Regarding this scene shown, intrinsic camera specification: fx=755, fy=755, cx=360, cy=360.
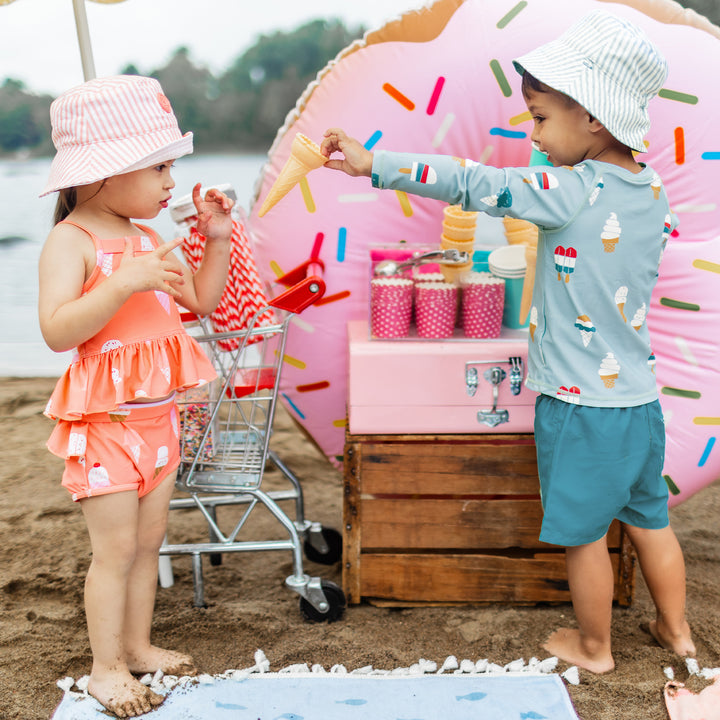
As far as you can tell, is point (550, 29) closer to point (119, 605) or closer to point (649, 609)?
point (649, 609)

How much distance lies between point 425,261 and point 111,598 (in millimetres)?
1164

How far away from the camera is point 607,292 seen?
1.58 metres

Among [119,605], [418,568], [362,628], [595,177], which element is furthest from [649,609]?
[119,605]

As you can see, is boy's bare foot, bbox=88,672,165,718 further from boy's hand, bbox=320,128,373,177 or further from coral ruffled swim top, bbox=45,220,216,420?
boy's hand, bbox=320,128,373,177

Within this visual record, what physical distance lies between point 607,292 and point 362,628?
3.45 feet

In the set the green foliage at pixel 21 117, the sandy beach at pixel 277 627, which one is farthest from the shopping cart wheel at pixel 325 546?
the green foliage at pixel 21 117

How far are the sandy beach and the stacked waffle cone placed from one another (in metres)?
0.83

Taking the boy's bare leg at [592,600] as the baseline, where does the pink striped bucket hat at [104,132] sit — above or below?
above

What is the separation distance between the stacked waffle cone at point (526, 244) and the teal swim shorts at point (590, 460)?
17.1 inches

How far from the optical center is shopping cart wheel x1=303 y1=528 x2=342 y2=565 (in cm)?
231

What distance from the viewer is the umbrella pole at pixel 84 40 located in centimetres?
201

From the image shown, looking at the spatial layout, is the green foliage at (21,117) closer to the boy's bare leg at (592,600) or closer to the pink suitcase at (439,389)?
the pink suitcase at (439,389)

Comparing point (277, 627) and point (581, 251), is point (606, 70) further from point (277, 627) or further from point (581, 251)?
point (277, 627)

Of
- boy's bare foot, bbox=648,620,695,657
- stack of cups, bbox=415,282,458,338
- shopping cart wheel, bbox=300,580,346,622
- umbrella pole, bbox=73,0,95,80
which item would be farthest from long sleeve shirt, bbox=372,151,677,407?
umbrella pole, bbox=73,0,95,80
